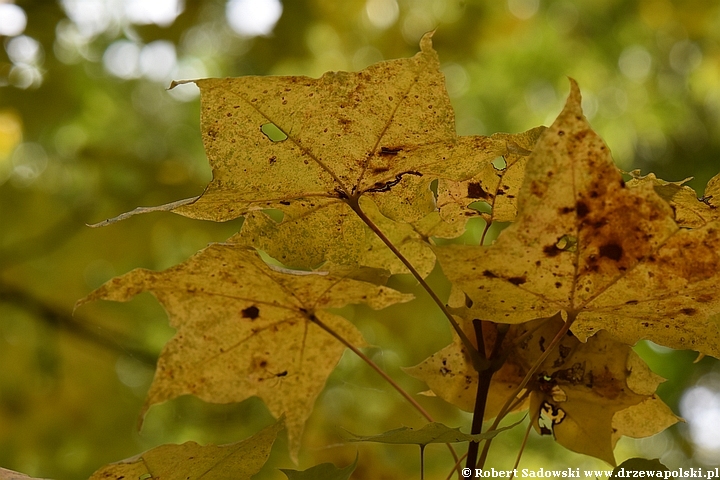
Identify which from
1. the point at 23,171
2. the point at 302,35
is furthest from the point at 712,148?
the point at 23,171

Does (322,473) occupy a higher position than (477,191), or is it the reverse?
(477,191)

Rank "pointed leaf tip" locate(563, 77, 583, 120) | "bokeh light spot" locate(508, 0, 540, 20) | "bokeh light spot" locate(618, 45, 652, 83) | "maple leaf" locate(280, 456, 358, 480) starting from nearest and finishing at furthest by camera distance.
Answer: "pointed leaf tip" locate(563, 77, 583, 120) → "maple leaf" locate(280, 456, 358, 480) → "bokeh light spot" locate(508, 0, 540, 20) → "bokeh light spot" locate(618, 45, 652, 83)

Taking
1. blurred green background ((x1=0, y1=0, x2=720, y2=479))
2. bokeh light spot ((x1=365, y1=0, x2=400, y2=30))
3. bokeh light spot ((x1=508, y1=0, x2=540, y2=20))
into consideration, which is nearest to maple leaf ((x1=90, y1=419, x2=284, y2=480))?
blurred green background ((x1=0, y1=0, x2=720, y2=479))

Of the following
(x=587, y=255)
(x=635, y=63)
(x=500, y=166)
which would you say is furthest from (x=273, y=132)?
(x=587, y=255)

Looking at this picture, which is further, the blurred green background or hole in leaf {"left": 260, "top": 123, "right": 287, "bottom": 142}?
the blurred green background

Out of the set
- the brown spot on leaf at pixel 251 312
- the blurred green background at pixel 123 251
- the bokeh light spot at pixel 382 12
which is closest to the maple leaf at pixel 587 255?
the brown spot on leaf at pixel 251 312

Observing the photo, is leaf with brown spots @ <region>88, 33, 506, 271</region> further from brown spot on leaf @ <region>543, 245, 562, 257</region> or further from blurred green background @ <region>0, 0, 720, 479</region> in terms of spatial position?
blurred green background @ <region>0, 0, 720, 479</region>

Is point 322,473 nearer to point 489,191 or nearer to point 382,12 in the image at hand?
point 489,191
